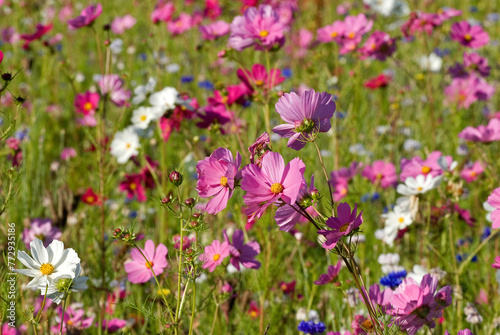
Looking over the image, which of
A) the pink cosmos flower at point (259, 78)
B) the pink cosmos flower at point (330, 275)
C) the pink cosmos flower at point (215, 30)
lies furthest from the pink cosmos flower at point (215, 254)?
the pink cosmos flower at point (215, 30)

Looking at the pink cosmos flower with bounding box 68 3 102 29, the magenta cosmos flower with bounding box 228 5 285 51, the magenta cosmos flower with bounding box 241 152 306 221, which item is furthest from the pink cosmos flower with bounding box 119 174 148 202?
the magenta cosmos flower with bounding box 241 152 306 221

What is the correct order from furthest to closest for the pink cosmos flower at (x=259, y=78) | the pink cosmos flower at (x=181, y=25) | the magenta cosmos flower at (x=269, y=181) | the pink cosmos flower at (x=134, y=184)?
1. the pink cosmos flower at (x=181, y=25)
2. the pink cosmos flower at (x=134, y=184)
3. the pink cosmos flower at (x=259, y=78)
4. the magenta cosmos flower at (x=269, y=181)

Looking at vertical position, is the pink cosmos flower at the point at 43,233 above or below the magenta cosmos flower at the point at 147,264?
below

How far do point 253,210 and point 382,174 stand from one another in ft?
4.33

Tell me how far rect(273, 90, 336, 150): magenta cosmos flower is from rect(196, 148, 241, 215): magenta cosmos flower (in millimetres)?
114

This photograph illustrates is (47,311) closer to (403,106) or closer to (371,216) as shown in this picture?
(371,216)

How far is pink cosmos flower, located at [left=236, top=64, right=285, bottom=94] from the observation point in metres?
1.66

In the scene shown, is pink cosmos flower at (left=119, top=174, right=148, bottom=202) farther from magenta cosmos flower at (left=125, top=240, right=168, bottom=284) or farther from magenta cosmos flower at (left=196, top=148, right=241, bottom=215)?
magenta cosmos flower at (left=196, top=148, right=241, bottom=215)

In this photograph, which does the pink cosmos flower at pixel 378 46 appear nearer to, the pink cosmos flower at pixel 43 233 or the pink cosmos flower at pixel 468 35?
the pink cosmos flower at pixel 468 35

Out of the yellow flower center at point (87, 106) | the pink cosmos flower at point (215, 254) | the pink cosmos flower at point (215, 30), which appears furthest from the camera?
the pink cosmos flower at point (215, 30)

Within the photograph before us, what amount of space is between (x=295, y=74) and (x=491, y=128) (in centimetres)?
220

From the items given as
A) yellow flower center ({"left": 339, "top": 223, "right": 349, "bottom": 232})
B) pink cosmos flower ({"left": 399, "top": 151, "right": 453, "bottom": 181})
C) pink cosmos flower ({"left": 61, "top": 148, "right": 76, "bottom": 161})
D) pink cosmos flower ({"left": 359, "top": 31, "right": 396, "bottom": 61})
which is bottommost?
pink cosmos flower ({"left": 61, "top": 148, "right": 76, "bottom": 161})

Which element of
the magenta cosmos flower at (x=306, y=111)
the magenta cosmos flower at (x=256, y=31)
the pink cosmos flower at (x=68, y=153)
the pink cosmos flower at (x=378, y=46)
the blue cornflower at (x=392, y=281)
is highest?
the magenta cosmos flower at (x=256, y=31)

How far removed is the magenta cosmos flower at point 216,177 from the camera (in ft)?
3.14
